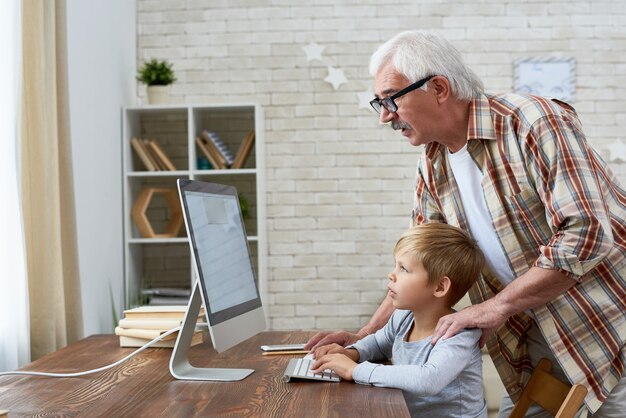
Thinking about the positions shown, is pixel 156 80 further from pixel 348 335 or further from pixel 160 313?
pixel 348 335

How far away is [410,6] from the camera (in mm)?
4535

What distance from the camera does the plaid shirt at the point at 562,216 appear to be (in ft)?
5.55

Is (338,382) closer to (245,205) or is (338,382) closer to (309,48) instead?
(245,205)

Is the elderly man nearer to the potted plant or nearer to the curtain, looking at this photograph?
the curtain

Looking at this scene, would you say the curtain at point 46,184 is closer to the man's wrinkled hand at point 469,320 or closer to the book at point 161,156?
the book at point 161,156

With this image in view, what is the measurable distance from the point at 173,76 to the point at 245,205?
34.4 inches

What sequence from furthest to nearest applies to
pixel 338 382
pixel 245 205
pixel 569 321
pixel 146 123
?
pixel 146 123
pixel 245 205
pixel 569 321
pixel 338 382

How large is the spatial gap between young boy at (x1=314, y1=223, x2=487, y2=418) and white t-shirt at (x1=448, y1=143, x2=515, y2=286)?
6.5 inches

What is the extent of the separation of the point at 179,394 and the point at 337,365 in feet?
1.11

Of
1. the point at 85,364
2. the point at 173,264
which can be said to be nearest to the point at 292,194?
the point at 173,264

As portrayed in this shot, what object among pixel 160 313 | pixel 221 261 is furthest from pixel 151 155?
pixel 221 261

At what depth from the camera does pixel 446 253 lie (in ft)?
5.78

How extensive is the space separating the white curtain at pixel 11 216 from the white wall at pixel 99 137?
81cm

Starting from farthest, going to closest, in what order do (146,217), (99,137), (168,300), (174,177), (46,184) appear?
(174,177), (146,217), (168,300), (99,137), (46,184)
